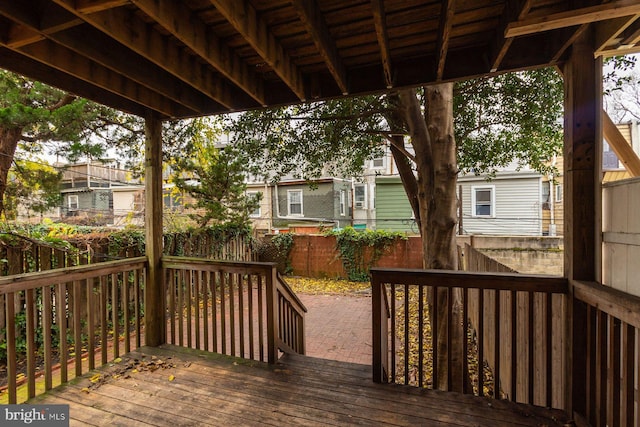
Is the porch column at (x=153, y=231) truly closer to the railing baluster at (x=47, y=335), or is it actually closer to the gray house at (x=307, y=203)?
the railing baluster at (x=47, y=335)

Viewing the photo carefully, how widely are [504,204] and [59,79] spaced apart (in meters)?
12.7

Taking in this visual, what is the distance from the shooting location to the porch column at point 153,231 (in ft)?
11.3

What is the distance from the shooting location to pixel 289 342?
12.3 ft

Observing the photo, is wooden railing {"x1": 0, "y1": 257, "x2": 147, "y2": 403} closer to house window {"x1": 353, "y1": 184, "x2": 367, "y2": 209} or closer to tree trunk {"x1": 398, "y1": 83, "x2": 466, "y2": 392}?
tree trunk {"x1": 398, "y1": 83, "x2": 466, "y2": 392}

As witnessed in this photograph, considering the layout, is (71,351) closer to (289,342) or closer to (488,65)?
(289,342)

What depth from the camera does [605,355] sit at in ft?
6.27

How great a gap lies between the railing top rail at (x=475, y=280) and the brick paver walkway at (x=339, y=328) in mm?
2616

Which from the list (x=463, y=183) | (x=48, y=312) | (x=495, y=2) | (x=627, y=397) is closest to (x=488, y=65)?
(x=495, y=2)

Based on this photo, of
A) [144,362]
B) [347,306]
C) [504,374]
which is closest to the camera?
[144,362]

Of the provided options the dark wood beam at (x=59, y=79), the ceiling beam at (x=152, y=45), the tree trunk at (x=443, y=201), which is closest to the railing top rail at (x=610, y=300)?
the tree trunk at (x=443, y=201)

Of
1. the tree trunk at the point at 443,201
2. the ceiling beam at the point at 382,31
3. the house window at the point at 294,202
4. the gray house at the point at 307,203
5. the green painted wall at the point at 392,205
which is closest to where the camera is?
the ceiling beam at the point at 382,31

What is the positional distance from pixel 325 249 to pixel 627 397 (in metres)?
8.82

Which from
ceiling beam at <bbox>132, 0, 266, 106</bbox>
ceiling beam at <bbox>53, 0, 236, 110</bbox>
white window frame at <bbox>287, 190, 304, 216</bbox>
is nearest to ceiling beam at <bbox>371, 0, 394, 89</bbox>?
ceiling beam at <bbox>132, 0, 266, 106</bbox>

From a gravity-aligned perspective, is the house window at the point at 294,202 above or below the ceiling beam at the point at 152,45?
below
